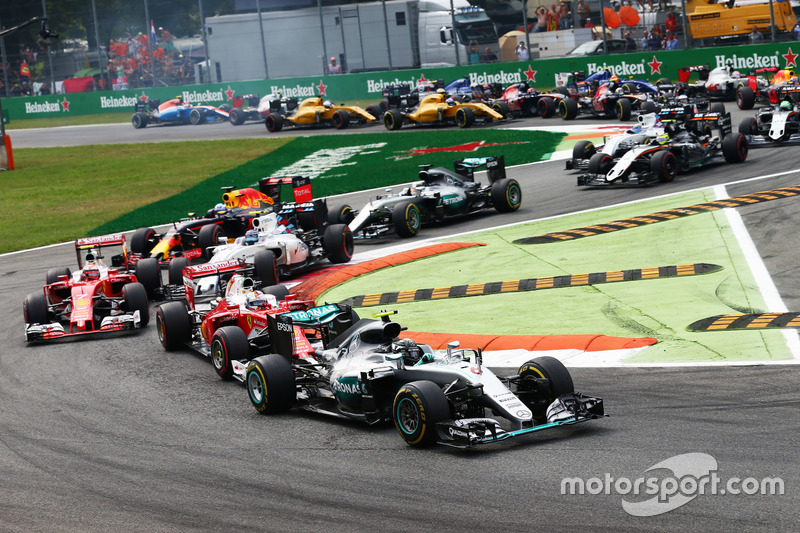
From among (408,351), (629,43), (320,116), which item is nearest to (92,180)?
(320,116)

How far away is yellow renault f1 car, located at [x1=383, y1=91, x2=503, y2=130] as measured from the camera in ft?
148

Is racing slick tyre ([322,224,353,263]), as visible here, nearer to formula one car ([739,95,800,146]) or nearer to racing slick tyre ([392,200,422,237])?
racing slick tyre ([392,200,422,237])

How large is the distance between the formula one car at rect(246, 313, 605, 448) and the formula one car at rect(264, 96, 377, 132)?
1507 inches

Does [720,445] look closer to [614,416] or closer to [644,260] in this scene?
[614,416]

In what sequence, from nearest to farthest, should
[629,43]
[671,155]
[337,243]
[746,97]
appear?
[337,243] → [671,155] → [746,97] → [629,43]

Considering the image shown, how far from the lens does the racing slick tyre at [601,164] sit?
29047 mm

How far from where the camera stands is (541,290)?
18.2m

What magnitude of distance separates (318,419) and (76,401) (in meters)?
3.99

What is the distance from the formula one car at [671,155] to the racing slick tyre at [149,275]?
1341 cm

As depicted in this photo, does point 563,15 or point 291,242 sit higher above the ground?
point 563,15

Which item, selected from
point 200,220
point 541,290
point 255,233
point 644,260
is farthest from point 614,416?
point 200,220

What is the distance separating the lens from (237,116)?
194 ft

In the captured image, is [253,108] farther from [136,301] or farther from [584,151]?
[136,301]

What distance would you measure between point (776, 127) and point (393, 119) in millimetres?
20135
